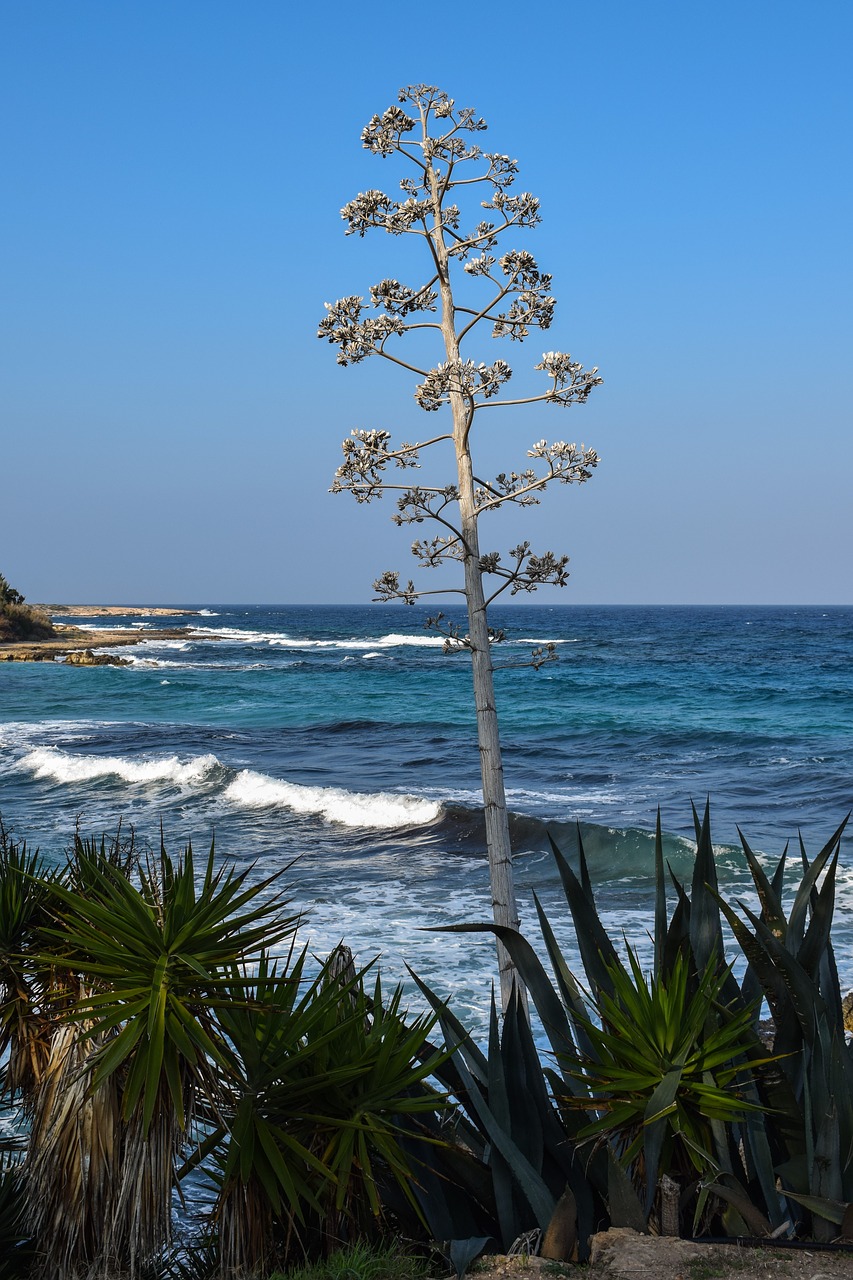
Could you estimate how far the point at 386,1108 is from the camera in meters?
3.98

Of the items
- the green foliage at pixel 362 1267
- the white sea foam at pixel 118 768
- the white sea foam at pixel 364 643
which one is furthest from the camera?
the white sea foam at pixel 364 643

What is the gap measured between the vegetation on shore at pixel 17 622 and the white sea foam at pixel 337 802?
5103cm

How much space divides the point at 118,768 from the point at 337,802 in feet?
21.4

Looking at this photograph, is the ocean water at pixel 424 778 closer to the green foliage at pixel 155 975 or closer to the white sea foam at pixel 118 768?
the white sea foam at pixel 118 768

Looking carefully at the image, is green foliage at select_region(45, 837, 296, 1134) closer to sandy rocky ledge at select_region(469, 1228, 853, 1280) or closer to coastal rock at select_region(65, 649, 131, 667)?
sandy rocky ledge at select_region(469, 1228, 853, 1280)

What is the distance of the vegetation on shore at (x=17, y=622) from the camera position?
68.8 metres

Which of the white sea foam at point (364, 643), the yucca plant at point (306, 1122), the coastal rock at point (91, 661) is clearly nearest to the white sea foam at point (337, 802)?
the yucca plant at point (306, 1122)

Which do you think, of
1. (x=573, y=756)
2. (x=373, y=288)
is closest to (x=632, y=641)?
(x=573, y=756)

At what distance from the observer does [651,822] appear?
18.2 m

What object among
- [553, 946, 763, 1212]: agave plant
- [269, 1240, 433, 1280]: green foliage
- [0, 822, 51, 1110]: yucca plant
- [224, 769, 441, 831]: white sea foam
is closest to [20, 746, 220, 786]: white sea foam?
[224, 769, 441, 831]: white sea foam

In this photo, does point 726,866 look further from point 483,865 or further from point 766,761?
point 766,761

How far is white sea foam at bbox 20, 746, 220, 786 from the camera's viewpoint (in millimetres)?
22797

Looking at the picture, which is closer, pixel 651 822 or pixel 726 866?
pixel 726 866

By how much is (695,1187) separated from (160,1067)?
6.63ft
